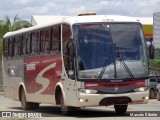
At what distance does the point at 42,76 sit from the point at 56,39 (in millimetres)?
2341

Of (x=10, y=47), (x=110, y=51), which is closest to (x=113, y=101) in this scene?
(x=110, y=51)

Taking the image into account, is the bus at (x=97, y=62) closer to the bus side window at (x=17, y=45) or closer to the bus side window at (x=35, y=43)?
the bus side window at (x=35, y=43)

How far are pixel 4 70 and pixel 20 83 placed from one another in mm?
3211

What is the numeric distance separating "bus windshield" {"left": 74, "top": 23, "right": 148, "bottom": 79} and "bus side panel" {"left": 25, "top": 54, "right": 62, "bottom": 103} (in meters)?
1.62

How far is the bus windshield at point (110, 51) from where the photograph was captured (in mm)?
18312

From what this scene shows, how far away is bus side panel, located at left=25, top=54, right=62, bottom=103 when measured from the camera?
2050cm

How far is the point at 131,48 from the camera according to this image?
18.9 metres

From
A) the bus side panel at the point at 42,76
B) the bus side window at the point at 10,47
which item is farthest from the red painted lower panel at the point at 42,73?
the bus side window at the point at 10,47

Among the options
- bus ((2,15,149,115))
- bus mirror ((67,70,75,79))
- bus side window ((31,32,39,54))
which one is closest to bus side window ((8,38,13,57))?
bus side window ((31,32,39,54))

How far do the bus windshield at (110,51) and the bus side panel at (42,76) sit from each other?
1617mm

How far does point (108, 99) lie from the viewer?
59.9ft

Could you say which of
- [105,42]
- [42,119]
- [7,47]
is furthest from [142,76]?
[7,47]

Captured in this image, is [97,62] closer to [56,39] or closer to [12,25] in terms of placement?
[56,39]

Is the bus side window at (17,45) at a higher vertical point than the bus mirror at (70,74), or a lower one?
higher
